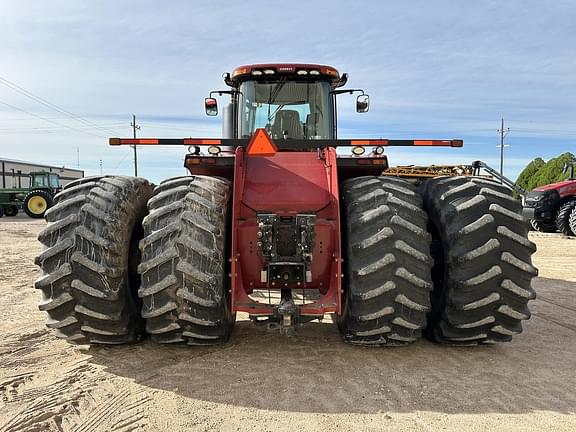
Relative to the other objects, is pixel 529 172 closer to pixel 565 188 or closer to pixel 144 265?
pixel 565 188

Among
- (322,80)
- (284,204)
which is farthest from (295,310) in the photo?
(322,80)

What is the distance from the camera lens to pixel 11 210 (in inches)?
1198

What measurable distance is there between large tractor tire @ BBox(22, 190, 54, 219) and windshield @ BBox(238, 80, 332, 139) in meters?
25.5

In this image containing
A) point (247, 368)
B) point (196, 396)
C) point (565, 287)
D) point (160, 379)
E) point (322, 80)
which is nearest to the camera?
point (196, 396)

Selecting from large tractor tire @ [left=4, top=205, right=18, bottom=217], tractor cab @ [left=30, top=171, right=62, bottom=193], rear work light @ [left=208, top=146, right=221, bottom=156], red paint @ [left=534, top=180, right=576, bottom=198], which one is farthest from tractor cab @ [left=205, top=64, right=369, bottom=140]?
large tractor tire @ [left=4, top=205, right=18, bottom=217]

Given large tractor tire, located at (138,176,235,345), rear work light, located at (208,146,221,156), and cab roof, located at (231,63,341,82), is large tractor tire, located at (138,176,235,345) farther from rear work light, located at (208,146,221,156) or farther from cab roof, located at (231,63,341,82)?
cab roof, located at (231,63,341,82)

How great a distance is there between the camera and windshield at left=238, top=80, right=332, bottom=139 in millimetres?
5688

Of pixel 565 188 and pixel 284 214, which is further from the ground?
pixel 284 214

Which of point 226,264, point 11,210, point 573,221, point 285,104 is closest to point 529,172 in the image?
point 573,221

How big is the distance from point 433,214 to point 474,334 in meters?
1.04

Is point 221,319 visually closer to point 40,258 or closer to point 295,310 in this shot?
point 295,310

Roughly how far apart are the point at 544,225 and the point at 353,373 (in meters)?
17.7

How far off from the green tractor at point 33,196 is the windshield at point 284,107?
25727 millimetres

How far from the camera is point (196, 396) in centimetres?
350
